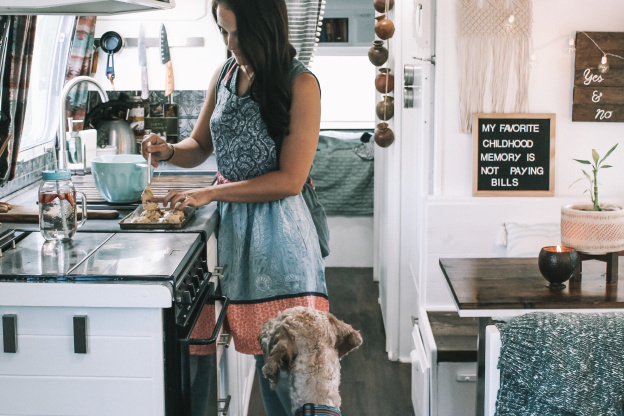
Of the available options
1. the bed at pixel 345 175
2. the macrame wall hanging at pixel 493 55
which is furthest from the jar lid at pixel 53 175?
the bed at pixel 345 175

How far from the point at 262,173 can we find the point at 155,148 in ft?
1.28

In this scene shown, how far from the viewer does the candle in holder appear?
6.50ft

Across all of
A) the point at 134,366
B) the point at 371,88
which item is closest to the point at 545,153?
the point at 134,366

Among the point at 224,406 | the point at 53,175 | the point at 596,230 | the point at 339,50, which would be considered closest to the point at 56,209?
the point at 53,175

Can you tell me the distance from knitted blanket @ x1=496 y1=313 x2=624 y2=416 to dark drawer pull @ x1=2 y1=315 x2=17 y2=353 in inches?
43.2

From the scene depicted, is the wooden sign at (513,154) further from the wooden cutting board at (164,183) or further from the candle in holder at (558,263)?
the wooden cutting board at (164,183)

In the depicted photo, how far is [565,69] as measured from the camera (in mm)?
2803

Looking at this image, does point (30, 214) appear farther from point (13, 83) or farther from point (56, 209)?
point (13, 83)

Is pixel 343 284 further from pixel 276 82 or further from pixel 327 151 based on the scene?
pixel 276 82

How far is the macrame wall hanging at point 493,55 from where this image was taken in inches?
109

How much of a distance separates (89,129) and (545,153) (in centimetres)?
213

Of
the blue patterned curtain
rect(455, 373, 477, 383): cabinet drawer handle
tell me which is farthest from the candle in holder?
the blue patterned curtain

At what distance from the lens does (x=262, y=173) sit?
6.93 feet

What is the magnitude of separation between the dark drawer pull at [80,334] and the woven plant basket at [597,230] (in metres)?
1.37
